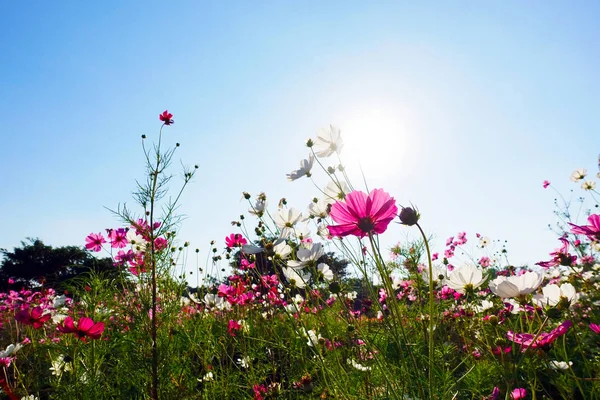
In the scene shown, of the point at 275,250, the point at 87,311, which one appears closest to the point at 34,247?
the point at 87,311

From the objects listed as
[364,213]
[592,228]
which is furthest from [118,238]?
[592,228]

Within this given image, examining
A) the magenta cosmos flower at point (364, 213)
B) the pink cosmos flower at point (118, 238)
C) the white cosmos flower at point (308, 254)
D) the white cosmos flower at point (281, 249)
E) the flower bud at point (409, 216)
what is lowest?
the flower bud at point (409, 216)

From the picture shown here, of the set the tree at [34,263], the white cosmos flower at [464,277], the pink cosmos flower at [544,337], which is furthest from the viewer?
the tree at [34,263]

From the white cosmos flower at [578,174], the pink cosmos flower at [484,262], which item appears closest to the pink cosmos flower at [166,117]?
the pink cosmos flower at [484,262]

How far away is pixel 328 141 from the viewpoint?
1.32 meters

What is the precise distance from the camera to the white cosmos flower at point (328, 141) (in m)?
1.27

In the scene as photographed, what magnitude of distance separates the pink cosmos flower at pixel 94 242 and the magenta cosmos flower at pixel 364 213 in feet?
6.49

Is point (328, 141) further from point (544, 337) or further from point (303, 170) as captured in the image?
point (544, 337)

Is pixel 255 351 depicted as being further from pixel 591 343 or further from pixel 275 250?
pixel 591 343

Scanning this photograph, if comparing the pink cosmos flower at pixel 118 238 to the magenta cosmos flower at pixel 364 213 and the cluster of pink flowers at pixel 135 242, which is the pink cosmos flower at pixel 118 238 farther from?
the magenta cosmos flower at pixel 364 213

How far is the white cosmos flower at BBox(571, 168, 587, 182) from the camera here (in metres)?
4.25

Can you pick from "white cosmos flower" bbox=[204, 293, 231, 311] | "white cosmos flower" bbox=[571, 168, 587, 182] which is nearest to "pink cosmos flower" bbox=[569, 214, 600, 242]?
"white cosmos flower" bbox=[204, 293, 231, 311]

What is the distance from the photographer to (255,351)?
2.10 metres

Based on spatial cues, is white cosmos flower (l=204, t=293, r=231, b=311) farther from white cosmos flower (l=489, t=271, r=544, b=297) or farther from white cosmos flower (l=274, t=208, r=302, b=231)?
white cosmos flower (l=489, t=271, r=544, b=297)
